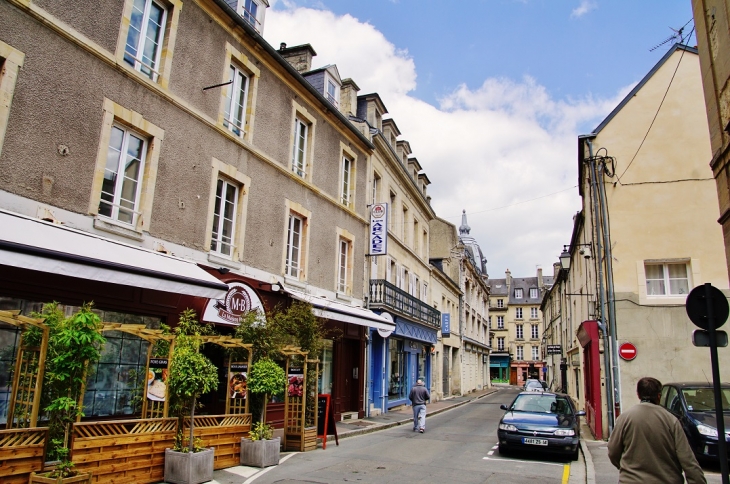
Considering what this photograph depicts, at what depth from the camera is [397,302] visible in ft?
65.5

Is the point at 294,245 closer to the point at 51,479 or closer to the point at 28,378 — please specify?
the point at 28,378

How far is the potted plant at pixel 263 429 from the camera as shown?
881cm

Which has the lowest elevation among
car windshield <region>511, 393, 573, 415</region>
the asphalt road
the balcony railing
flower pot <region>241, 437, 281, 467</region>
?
the asphalt road

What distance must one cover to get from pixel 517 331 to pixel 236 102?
222 feet

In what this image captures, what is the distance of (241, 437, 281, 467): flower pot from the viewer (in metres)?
8.78

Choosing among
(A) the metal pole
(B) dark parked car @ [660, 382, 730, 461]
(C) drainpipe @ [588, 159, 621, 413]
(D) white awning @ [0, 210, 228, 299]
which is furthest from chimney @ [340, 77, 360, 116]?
(A) the metal pole

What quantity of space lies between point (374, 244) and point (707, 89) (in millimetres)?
11567

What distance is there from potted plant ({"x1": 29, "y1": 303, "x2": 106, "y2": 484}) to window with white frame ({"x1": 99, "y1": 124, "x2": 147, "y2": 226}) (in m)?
3.39

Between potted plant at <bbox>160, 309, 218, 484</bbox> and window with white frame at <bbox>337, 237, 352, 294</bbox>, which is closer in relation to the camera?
potted plant at <bbox>160, 309, 218, 484</bbox>

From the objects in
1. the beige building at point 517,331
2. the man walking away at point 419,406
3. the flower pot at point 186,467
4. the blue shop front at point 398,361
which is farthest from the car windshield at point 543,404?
the beige building at point 517,331

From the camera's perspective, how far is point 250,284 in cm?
1189

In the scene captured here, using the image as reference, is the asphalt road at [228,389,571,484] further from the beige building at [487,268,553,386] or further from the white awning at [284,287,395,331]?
the beige building at [487,268,553,386]

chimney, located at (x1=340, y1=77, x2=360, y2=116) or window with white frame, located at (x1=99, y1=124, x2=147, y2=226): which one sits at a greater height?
chimney, located at (x1=340, y1=77, x2=360, y2=116)

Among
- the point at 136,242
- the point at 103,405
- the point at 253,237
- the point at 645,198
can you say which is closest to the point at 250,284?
the point at 253,237
